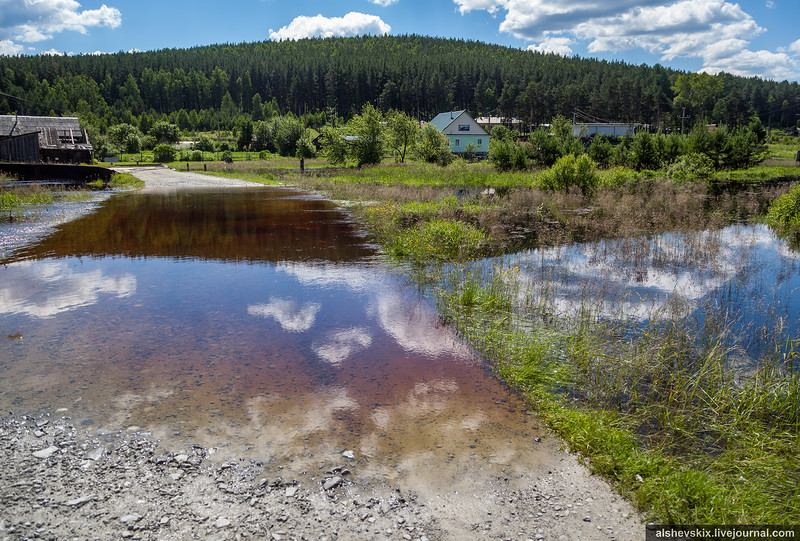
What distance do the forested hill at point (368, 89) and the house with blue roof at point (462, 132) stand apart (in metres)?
24.0

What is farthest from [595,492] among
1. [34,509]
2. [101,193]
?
[101,193]

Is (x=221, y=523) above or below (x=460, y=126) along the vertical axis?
below

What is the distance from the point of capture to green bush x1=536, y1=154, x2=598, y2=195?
2578 cm

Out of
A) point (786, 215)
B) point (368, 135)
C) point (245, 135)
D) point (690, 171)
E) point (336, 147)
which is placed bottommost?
point (786, 215)

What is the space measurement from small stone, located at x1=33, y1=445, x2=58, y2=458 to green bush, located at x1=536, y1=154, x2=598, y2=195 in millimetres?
25036

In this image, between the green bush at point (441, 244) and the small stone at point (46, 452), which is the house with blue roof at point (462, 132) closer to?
the green bush at point (441, 244)

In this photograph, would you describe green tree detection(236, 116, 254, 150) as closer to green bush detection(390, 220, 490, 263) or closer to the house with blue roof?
the house with blue roof

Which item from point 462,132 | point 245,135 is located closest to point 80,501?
point 462,132

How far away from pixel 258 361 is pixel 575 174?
74.4 ft

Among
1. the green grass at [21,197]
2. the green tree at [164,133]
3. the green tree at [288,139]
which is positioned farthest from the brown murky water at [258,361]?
the green tree at [164,133]

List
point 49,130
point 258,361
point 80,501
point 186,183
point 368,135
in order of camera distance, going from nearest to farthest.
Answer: point 80,501 → point 258,361 → point 186,183 → point 49,130 → point 368,135

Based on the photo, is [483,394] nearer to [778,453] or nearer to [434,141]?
[778,453]

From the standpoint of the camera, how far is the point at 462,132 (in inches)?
3401

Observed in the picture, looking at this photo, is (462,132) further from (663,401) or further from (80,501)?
(80,501)
